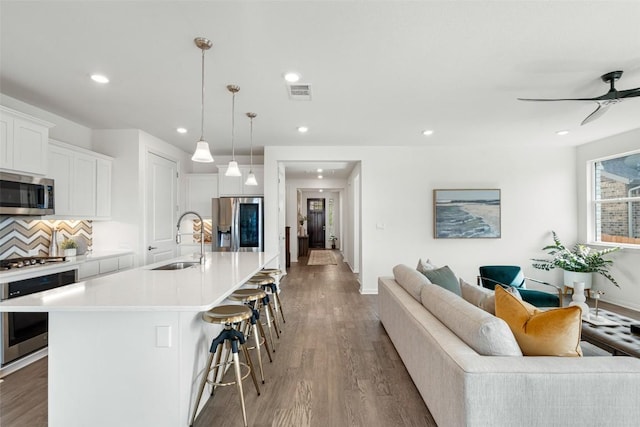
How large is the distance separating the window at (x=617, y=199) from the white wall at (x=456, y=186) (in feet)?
1.15

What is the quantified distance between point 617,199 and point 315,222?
9375 mm

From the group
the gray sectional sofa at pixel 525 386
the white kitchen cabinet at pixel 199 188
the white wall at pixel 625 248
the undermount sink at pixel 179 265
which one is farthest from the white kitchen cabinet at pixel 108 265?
the white wall at pixel 625 248

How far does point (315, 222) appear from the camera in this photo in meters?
12.7

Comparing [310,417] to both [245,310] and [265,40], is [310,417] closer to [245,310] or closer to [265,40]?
[245,310]

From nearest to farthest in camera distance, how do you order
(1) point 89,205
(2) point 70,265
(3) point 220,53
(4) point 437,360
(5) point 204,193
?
(4) point 437,360, (3) point 220,53, (2) point 70,265, (1) point 89,205, (5) point 204,193

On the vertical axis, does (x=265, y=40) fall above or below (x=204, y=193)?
above

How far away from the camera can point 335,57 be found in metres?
2.34

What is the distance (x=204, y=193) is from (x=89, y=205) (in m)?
2.01

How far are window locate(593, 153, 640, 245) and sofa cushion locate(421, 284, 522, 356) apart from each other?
173 inches

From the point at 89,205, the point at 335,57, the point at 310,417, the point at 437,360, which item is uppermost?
the point at 335,57

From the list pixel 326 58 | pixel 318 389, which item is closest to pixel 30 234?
pixel 318 389

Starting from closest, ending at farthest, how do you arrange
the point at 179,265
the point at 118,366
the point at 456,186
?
the point at 118,366, the point at 179,265, the point at 456,186

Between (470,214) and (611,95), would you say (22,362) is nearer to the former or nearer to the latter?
(611,95)

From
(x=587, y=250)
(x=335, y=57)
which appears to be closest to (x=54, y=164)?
(x=335, y=57)
